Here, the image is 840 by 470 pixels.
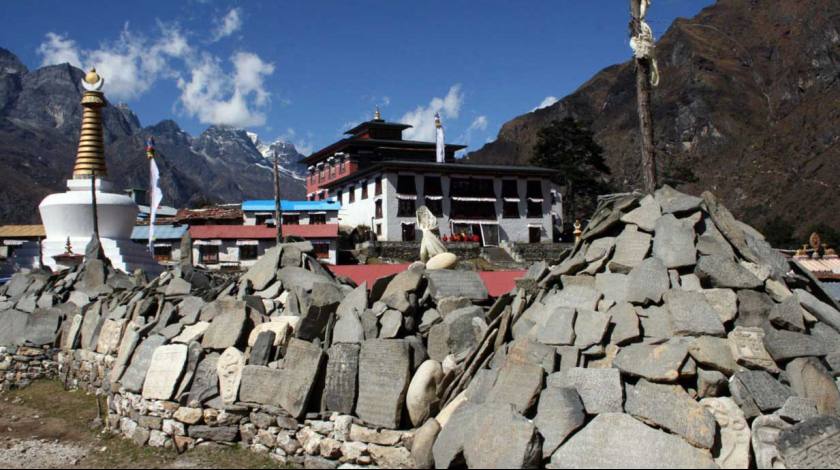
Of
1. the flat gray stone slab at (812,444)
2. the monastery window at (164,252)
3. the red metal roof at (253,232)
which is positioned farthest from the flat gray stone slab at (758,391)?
the monastery window at (164,252)

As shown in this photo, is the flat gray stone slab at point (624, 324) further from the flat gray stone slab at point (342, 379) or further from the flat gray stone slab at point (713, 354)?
the flat gray stone slab at point (342, 379)

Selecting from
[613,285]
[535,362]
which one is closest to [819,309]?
[613,285]

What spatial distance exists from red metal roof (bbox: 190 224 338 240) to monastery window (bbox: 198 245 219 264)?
0.63 meters

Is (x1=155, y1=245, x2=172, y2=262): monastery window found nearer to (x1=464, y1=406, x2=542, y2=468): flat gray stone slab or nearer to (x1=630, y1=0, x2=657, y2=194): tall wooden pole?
(x1=630, y1=0, x2=657, y2=194): tall wooden pole

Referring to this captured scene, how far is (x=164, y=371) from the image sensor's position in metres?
10.7

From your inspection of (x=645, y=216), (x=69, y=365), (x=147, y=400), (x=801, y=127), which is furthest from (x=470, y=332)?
(x=801, y=127)

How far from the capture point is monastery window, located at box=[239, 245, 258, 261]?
4228 centimetres

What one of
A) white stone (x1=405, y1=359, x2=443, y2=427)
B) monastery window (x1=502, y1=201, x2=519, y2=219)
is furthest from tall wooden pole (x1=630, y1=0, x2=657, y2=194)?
monastery window (x1=502, y1=201, x2=519, y2=219)

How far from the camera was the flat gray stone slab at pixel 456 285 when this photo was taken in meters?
10.9

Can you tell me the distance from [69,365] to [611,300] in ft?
41.5

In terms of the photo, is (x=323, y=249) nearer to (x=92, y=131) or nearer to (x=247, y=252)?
(x=247, y=252)

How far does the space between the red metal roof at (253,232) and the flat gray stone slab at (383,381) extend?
32778 mm

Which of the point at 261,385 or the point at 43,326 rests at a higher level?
the point at 43,326

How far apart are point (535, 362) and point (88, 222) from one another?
2710 centimetres
